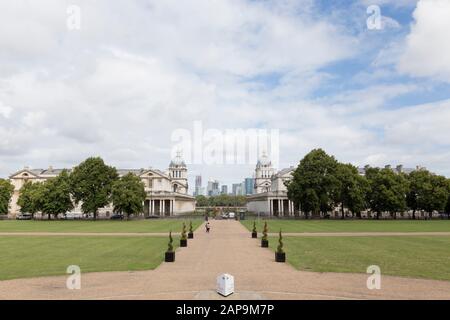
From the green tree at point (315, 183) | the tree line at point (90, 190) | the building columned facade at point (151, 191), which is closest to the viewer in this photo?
the green tree at point (315, 183)

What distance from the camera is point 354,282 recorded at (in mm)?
20859

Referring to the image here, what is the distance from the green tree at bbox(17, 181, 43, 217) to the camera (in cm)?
10294

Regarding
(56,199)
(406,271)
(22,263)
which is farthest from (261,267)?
(56,199)

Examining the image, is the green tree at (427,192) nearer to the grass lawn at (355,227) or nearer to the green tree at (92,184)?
the grass lawn at (355,227)

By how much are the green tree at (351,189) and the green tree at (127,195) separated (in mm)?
45200

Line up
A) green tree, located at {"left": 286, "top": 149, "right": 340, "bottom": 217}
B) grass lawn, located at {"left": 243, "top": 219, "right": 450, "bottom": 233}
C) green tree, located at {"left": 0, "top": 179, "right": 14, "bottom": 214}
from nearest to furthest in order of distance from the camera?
1. grass lawn, located at {"left": 243, "top": 219, "right": 450, "bottom": 233}
2. green tree, located at {"left": 286, "top": 149, "right": 340, "bottom": 217}
3. green tree, located at {"left": 0, "top": 179, "right": 14, "bottom": 214}

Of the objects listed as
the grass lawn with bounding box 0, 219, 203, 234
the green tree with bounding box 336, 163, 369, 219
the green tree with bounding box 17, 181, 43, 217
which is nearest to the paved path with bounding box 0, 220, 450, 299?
the grass lawn with bounding box 0, 219, 203, 234

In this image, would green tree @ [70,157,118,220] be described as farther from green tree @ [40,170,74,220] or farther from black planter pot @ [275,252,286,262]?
black planter pot @ [275,252,286,262]

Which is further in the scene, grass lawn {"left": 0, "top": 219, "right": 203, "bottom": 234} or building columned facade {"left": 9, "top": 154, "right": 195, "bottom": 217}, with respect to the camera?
building columned facade {"left": 9, "top": 154, "right": 195, "bottom": 217}

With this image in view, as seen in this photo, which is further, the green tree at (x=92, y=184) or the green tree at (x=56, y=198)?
the green tree at (x=56, y=198)

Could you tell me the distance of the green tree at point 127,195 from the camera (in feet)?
308

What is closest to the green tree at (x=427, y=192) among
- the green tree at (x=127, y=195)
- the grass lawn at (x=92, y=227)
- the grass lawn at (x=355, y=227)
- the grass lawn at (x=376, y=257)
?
the grass lawn at (x=355, y=227)
